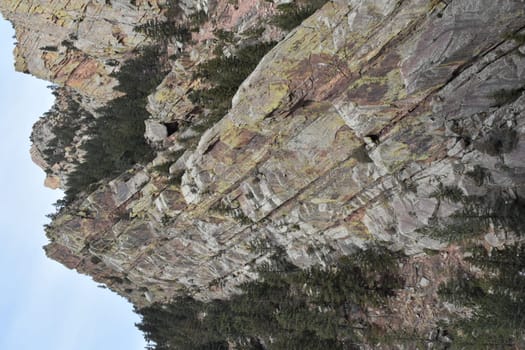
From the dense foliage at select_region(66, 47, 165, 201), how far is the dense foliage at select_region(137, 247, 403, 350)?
13184 mm

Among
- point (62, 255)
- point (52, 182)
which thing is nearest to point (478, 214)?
point (62, 255)

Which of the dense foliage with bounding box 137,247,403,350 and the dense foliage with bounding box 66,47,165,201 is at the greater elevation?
the dense foliage with bounding box 66,47,165,201

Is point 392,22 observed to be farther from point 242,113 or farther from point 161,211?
point 161,211

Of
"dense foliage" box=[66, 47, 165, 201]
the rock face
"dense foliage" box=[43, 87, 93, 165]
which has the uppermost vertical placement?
"dense foliage" box=[43, 87, 93, 165]

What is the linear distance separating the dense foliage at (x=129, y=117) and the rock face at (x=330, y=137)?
1.68m

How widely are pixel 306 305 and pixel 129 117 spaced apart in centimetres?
2003

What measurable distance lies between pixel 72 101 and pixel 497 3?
41954mm

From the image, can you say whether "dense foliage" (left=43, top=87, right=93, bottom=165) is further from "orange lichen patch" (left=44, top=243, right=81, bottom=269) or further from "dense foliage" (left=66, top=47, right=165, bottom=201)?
"orange lichen patch" (left=44, top=243, right=81, bottom=269)

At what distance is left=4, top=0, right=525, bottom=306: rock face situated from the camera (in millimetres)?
14266

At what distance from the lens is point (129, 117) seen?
3344 centimetres

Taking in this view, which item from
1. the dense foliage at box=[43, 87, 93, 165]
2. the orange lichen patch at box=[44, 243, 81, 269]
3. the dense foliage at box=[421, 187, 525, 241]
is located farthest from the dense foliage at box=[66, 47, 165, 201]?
the dense foliage at box=[421, 187, 525, 241]

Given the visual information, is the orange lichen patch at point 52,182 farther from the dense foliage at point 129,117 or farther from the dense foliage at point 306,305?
the dense foliage at point 306,305

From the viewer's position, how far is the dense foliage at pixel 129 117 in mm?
32125

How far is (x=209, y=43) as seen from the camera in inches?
979
